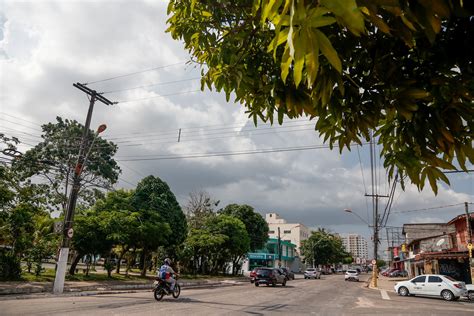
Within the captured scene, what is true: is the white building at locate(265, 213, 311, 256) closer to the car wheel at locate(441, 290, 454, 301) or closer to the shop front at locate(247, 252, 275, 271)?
the shop front at locate(247, 252, 275, 271)

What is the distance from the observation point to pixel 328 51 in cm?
135

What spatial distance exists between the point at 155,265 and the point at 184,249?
413 cm

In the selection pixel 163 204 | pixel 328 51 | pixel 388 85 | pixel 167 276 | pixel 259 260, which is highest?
pixel 163 204

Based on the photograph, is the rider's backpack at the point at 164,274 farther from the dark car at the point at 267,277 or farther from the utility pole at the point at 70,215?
the dark car at the point at 267,277

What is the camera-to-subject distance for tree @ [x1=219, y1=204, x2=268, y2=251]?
51.3 metres

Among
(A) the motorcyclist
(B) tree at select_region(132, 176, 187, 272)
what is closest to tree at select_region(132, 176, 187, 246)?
(B) tree at select_region(132, 176, 187, 272)

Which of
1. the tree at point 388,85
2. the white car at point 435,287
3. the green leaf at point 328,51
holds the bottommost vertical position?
the white car at point 435,287

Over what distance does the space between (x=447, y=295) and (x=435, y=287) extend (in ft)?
2.81

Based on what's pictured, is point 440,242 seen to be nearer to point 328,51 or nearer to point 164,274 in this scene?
point 164,274

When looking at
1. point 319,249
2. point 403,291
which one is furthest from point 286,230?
point 403,291

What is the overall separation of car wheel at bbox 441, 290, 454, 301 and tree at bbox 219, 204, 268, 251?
101ft

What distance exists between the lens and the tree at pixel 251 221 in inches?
2021

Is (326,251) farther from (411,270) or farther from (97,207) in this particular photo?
(97,207)

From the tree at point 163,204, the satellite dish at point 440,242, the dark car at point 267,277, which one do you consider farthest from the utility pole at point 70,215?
the satellite dish at point 440,242
